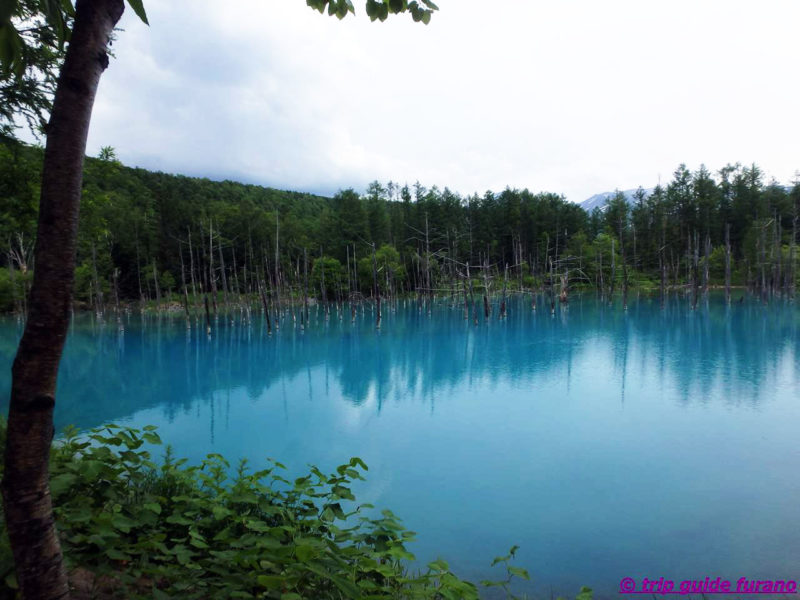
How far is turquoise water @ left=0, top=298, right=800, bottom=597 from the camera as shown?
6.34 meters

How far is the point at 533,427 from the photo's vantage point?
11461 millimetres

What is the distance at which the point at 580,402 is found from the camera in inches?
531

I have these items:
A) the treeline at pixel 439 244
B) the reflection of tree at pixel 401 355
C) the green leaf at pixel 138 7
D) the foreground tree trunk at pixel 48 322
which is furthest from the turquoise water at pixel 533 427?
the treeline at pixel 439 244

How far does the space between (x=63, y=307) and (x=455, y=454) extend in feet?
30.6

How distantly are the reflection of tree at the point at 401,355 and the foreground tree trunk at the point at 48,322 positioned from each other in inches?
506

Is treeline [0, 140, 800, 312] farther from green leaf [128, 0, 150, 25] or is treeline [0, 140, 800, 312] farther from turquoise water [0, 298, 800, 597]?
green leaf [128, 0, 150, 25]

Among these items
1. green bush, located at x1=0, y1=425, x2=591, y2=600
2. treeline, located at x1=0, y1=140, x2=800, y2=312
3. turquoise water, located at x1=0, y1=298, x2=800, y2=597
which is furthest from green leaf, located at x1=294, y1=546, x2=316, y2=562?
treeline, located at x1=0, y1=140, x2=800, y2=312

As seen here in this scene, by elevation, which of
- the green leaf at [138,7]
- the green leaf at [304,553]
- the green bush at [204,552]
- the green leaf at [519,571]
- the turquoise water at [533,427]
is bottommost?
the turquoise water at [533,427]

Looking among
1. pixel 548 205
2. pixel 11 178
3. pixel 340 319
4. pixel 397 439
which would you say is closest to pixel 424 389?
pixel 397 439

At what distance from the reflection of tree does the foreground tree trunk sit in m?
12.8

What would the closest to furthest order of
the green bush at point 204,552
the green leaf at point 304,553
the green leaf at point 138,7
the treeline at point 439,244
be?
the green leaf at point 138,7 → the green leaf at point 304,553 → the green bush at point 204,552 → the treeline at point 439,244

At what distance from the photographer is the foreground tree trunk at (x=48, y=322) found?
64.1 inches

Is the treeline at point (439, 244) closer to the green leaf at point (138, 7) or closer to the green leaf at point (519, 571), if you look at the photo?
the green leaf at point (519, 571)

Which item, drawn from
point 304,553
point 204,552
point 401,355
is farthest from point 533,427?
point 401,355
